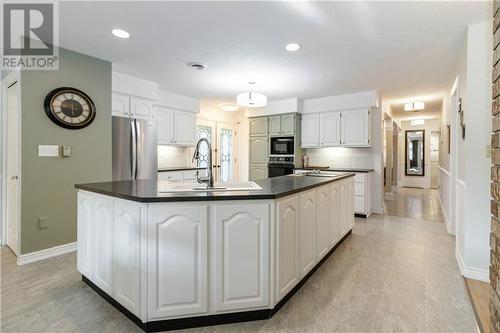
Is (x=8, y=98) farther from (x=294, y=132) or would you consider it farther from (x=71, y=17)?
(x=294, y=132)

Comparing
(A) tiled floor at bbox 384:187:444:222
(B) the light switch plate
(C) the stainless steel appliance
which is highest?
(B) the light switch plate

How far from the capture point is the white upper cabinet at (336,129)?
4953 millimetres

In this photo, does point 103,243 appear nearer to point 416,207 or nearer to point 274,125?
point 274,125

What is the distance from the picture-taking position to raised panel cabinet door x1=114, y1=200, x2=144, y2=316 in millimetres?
1680

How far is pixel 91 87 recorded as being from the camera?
3260mm

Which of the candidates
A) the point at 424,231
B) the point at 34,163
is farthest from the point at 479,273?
the point at 34,163

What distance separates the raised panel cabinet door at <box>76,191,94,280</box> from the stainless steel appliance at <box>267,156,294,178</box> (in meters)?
4.13

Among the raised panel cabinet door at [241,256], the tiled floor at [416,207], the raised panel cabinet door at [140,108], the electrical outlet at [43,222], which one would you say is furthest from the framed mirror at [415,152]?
the electrical outlet at [43,222]

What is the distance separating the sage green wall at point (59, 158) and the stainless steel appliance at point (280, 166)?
3.45 meters

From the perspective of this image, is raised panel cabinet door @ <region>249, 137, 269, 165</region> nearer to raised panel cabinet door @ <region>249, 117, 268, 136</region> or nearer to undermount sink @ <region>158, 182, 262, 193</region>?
raised panel cabinet door @ <region>249, 117, 268, 136</region>

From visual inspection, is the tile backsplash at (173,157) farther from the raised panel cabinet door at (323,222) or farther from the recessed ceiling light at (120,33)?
the raised panel cabinet door at (323,222)

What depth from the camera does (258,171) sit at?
6.21m

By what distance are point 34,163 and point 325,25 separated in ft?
11.1

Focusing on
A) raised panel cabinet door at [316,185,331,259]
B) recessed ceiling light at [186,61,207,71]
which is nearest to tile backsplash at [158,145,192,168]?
recessed ceiling light at [186,61,207,71]
